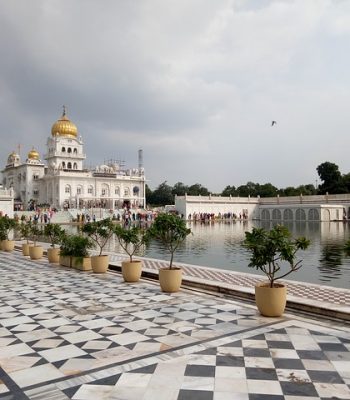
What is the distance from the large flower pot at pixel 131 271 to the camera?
8.95 m

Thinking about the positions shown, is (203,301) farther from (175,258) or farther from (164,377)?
(175,258)

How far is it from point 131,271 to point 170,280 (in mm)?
1455

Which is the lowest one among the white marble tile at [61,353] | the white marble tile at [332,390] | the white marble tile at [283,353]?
the white marble tile at [332,390]

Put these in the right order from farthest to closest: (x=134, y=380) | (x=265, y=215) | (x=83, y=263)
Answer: (x=265, y=215)
(x=83, y=263)
(x=134, y=380)

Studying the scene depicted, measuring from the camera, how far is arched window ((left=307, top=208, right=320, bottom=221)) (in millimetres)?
46594

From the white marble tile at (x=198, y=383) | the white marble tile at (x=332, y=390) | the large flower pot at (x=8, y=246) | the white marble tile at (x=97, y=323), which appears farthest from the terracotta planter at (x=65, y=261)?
the white marble tile at (x=332, y=390)

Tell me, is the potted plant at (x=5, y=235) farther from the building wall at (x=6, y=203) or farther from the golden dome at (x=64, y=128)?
the golden dome at (x=64, y=128)

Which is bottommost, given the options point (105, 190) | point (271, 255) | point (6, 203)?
point (271, 255)

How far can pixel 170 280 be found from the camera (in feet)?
25.5

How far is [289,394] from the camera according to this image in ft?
11.2

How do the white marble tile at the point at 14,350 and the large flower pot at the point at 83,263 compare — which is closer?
the white marble tile at the point at 14,350

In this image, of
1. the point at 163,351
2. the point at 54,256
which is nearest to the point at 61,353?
the point at 163,351

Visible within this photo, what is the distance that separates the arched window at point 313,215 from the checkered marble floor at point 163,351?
4227 centimetres

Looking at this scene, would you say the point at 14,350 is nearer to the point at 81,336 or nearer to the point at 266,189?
the point at 81,336
